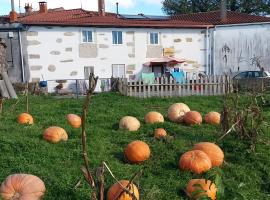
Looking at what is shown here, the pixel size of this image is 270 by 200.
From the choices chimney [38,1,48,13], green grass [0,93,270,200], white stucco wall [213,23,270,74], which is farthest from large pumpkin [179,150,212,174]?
chimney [38,1,48,13]

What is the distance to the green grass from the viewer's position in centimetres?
580

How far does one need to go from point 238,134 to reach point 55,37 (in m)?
21.7

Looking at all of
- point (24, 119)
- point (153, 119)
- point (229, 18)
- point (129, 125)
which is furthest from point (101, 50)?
point (129, 125)

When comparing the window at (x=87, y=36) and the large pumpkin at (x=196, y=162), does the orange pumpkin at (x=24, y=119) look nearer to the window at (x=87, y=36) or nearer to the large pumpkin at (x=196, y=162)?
the large pumpkin at (x=196, y=162)

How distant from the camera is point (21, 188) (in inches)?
213

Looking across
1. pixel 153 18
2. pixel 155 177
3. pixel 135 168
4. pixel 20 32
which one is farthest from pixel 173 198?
pixel 153 18

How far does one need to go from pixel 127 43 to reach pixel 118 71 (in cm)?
209

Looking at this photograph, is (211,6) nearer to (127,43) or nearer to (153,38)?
(153,38)

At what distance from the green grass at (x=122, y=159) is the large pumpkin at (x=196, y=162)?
0.12 metres

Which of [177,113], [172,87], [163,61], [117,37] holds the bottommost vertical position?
[172,87]

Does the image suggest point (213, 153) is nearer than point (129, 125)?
Yes

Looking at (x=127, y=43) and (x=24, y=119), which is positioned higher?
(x=127, y=43)

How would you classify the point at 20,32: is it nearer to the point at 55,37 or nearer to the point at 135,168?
the point at 55,37

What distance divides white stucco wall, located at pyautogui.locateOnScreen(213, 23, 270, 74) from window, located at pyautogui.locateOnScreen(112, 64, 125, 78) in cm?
788
